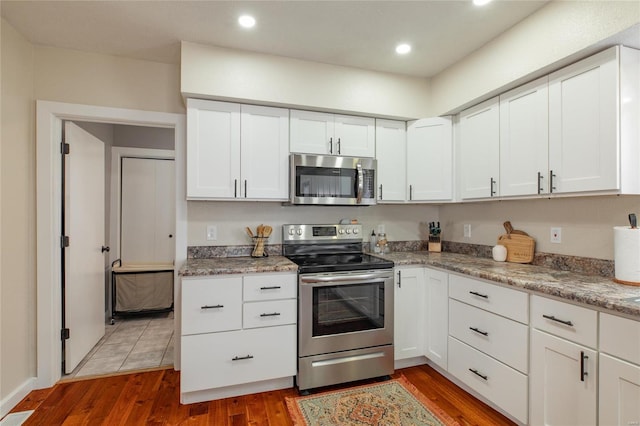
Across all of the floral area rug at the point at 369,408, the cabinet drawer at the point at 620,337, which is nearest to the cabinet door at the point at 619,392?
the cabinet drawer at the point at 620,337

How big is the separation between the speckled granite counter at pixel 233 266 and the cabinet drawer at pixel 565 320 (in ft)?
4.84

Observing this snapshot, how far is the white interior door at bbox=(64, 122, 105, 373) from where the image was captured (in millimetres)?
2473

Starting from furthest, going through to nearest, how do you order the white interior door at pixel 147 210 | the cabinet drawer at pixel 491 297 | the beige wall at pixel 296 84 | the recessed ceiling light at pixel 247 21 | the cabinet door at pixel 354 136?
1. the white interior door at pixel 147 210
2. the cabinet door at pixel 354 136
3. the beige wall at pixel 296 84
4. the recessed ceiling light at pixel 247 21
5. the cabinet drawer at pixel 491 297

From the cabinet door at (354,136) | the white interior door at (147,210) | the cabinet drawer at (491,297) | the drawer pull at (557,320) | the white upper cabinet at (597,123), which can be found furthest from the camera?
the white interior door at (147,210)

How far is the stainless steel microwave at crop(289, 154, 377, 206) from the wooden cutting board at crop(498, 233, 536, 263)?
43.6 inches

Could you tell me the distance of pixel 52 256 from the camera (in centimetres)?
232

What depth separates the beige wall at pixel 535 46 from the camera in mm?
1559

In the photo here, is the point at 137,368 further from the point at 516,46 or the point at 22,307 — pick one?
the point at 516,46

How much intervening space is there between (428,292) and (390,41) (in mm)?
1969

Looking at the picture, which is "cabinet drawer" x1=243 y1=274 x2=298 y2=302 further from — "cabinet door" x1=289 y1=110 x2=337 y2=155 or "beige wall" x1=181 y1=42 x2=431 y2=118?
"beige wall" x1=181 y1=42 x2=431 y2=118

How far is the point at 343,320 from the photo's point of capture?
7.61 ft

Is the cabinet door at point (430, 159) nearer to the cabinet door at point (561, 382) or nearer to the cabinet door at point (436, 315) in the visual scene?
the cabinet door at point (436, 315)

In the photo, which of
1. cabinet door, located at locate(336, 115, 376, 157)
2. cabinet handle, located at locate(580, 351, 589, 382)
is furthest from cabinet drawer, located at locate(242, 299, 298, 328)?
cabinet handle, located at locate(580, 351, 589, 382)

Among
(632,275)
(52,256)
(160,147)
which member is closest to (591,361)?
(632,275)
